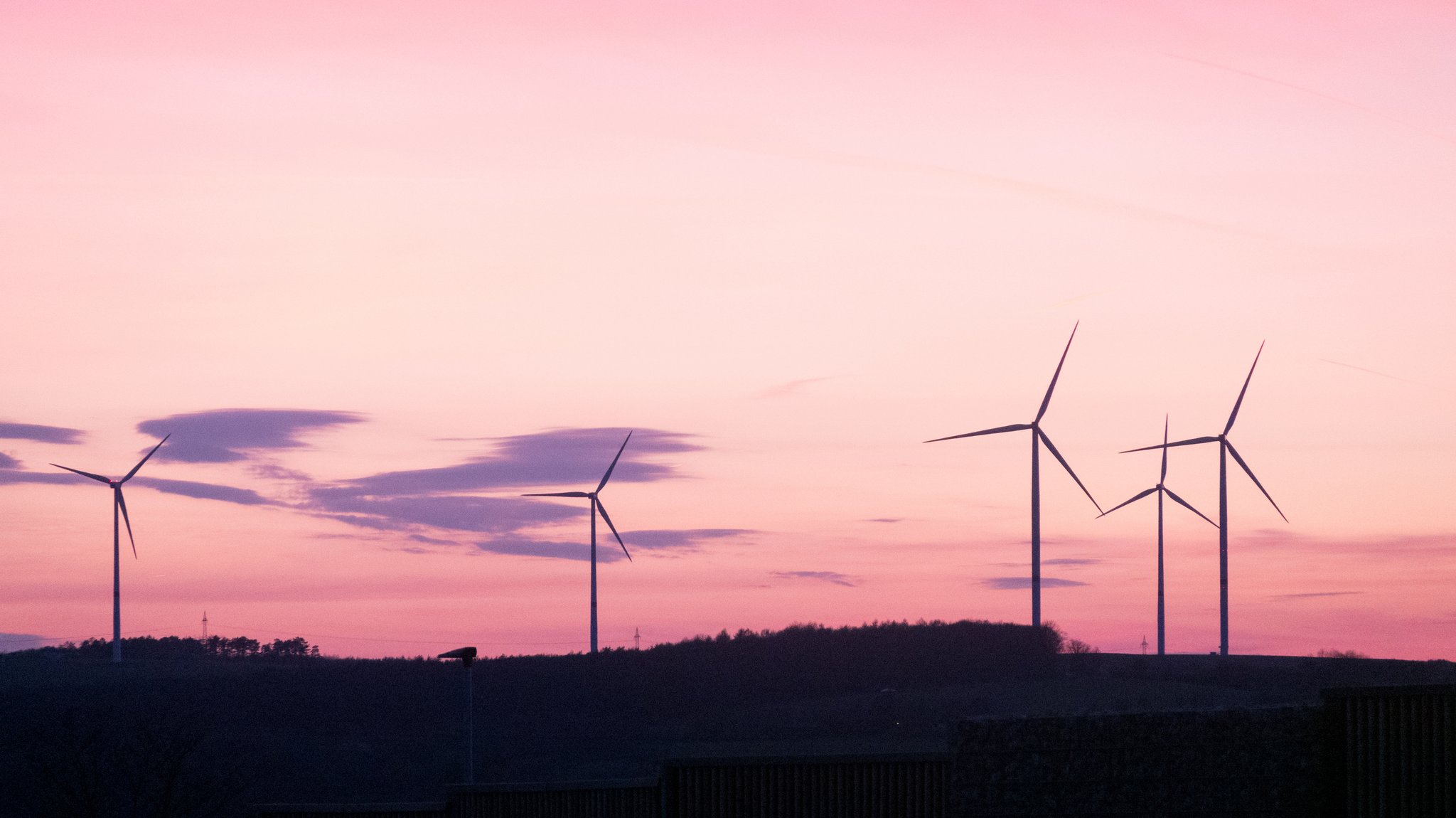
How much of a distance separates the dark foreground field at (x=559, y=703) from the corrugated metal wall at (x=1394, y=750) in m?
25.1

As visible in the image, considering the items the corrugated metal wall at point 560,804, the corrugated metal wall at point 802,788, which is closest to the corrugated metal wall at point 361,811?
the corrugated metal wall at point 560,804

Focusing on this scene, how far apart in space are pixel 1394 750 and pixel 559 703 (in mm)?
57926

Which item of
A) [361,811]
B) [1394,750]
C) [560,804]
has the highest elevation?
[1394,750]

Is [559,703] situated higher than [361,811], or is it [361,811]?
[361,811]

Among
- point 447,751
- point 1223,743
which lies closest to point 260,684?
point 447,751

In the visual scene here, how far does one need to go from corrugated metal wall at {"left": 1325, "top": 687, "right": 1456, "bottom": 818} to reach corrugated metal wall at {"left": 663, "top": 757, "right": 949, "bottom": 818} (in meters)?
7.52

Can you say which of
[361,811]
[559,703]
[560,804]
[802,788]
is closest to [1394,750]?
[802,788]

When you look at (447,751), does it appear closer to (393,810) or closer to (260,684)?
(260,684)

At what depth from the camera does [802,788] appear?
3047cm

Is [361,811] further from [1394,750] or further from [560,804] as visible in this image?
[1394,750]

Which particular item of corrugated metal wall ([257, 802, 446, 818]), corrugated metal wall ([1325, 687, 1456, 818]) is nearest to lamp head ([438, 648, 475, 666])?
corrugated metal wall ([257, 802, 446, 818])

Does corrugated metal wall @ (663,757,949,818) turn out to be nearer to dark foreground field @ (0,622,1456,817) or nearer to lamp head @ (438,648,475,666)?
lamp head @ (438,648,475,666)

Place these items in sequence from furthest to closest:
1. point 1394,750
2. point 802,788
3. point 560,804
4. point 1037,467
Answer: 1. point 1037,467
2. point 560,804
3. point 802,788
4. point 1394,750

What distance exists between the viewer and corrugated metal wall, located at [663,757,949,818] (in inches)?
1185
